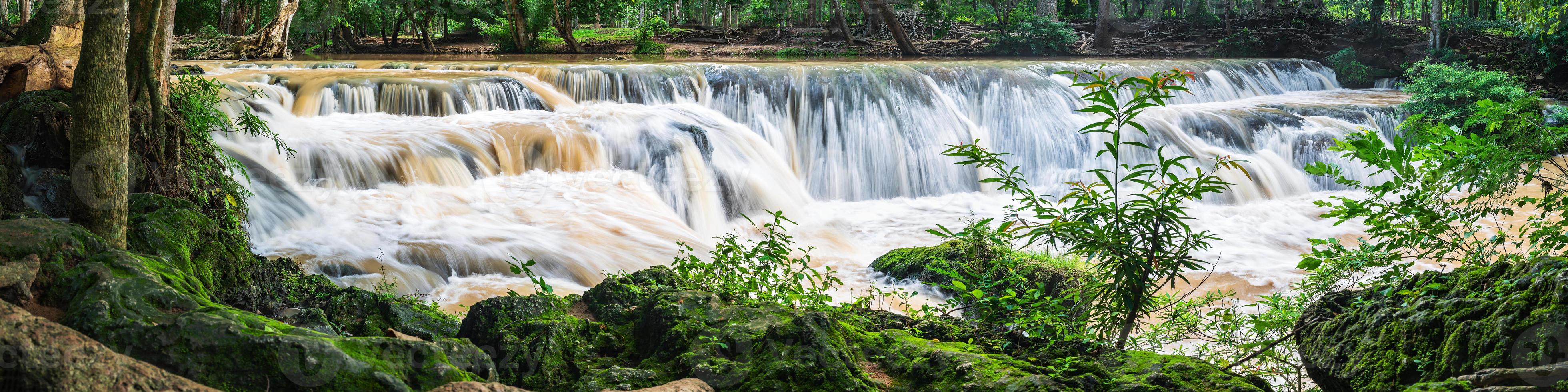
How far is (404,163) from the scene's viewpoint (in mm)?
8359

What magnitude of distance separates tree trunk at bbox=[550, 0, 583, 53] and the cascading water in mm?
8339

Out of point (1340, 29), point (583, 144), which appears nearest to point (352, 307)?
point (583, 144)

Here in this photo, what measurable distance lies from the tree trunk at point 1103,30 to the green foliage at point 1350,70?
487cm

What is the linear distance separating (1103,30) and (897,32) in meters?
5.60

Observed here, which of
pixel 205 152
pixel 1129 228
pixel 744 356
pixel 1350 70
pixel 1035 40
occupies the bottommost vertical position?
pixel 744 356

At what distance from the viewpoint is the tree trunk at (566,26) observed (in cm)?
2197

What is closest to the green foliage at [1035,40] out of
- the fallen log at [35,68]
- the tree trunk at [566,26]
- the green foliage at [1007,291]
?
the tree trunk at [566,26]

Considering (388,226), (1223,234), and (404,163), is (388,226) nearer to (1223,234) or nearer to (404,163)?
(404,163)

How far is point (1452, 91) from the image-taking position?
13781 millimetres

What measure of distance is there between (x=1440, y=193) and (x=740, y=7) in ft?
80.6

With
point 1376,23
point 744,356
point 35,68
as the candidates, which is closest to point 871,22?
point 1376,23

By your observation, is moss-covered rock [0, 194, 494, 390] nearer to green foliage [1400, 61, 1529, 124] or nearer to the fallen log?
the fallen log

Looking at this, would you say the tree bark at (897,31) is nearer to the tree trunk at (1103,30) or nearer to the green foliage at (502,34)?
the tree trunk at (1103,30)

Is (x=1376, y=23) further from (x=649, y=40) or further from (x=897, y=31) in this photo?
(x=649, y=40)
